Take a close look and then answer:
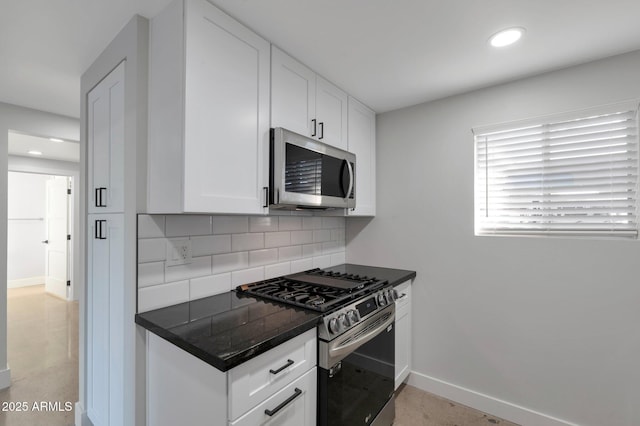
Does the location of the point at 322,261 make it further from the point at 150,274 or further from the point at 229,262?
the point at 150,274

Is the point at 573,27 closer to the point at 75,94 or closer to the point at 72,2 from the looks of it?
the point at 72,2

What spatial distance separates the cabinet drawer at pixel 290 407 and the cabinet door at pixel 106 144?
1.16m

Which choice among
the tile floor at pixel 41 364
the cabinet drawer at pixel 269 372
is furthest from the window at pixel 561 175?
the tile floor at pixel 41 364

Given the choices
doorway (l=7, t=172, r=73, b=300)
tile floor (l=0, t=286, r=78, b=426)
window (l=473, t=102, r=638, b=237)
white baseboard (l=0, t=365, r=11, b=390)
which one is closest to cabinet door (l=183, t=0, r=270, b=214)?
window (l=473, t=102, r=638, b=237)

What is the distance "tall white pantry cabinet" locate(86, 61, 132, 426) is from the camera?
151 centimetres

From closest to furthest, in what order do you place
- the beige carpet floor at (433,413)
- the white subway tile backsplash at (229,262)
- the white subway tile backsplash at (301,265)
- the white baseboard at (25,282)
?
the white subway tile backsplash at (229,262)
the beige carpet floor at (433,413)
the white subway tile backsplash at (301,265)
the white baseboard at (25,282)

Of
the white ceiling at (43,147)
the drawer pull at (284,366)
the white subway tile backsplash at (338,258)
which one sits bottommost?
the drawer pull at (284,366)

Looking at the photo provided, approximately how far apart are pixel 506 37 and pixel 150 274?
2.19m

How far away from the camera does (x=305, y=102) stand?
1839mm

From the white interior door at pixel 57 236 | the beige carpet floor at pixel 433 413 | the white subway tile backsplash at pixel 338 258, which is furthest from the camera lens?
the white interior door at pixel 57 236

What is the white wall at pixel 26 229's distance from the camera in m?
5.62

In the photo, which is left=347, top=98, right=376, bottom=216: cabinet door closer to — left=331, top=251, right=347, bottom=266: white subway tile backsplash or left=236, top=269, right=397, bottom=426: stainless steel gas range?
left=331, top=251, right=347, bottom=266: white subway tile backsplash

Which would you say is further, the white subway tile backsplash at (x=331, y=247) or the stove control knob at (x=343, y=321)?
the white subway tile backsplash at (x=331, y=247)

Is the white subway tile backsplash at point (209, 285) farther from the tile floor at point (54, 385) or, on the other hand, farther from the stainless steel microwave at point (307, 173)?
the tile floor at point (54, 385)
